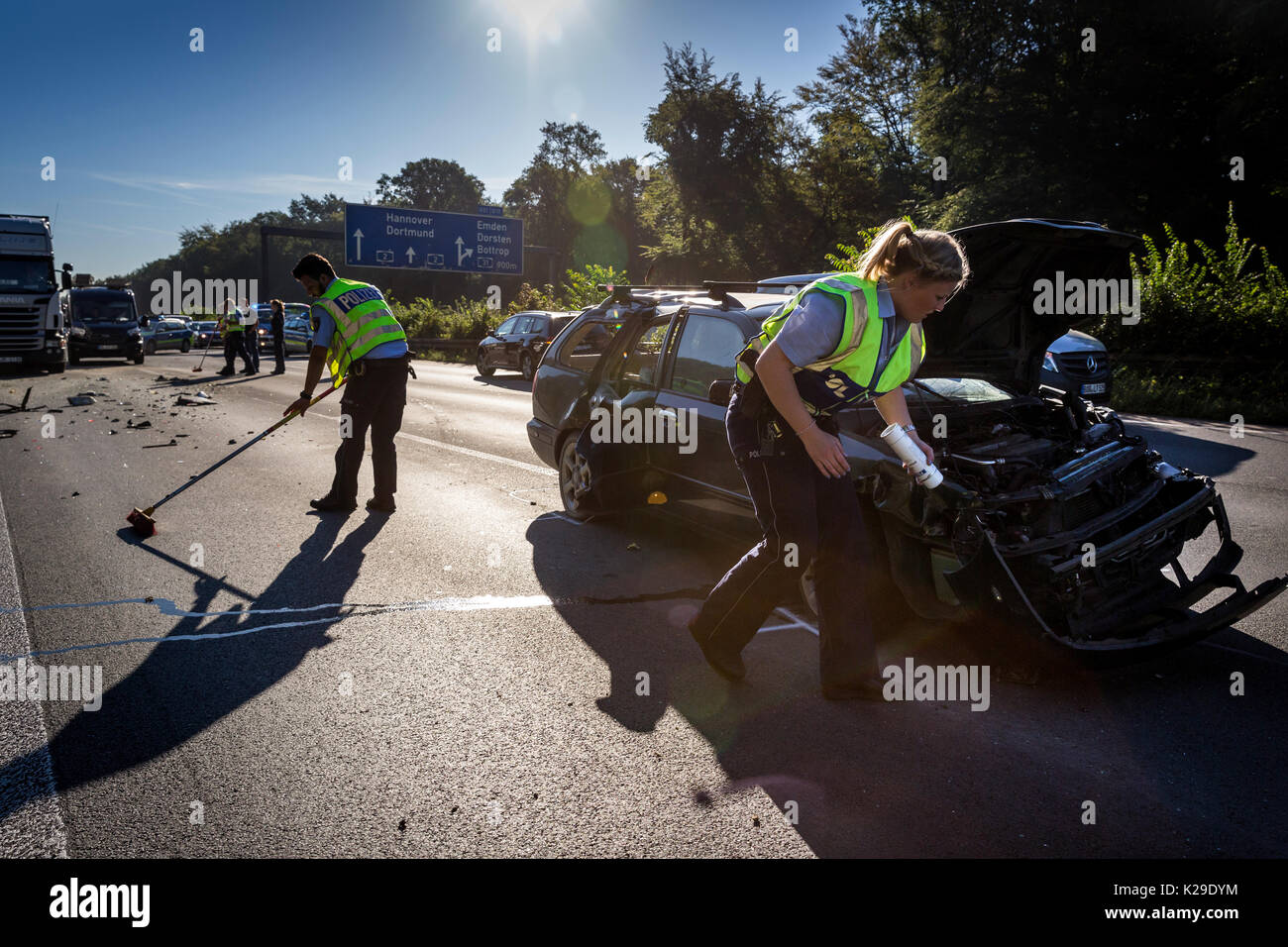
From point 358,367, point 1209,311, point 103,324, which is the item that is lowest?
point 358,367

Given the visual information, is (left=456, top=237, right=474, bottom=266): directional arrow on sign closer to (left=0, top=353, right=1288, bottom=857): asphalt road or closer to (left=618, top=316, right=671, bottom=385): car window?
(left=0, top=353, right=1288, bottom=857): asphalt road

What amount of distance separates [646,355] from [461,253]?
33.9 meters

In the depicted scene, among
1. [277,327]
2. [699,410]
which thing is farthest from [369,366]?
[277,327]

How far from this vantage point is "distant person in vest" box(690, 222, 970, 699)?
3289 millimetres

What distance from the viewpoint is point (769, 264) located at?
38.1 m

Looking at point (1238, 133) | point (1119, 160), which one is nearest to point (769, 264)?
point (1119, 160)

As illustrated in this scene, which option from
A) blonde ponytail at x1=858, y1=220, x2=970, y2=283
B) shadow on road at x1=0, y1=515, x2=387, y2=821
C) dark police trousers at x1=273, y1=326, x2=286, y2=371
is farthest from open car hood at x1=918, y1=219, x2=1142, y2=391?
dark police trousers at x1=273, y1=326, x2=286, y2=371

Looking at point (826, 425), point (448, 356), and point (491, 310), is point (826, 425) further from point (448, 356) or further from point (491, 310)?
point (491, 310)

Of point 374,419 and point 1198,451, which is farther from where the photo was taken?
point 1198,451

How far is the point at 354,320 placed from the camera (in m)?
7.18

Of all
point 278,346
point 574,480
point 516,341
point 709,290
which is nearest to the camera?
point 709,290

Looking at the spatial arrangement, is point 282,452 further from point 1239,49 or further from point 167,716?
point 1239,49
